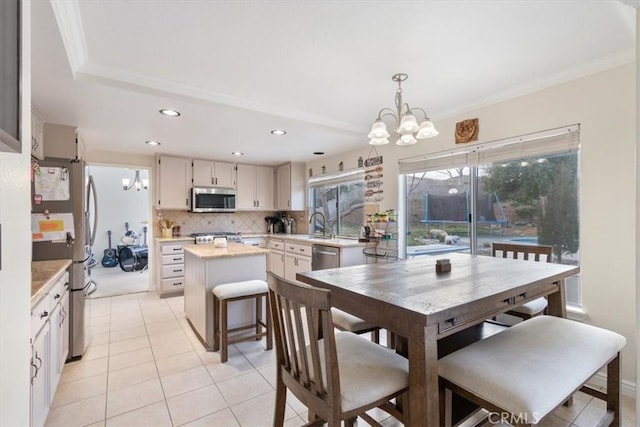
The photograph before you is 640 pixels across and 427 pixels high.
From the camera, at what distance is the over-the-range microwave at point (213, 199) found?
4.83 m

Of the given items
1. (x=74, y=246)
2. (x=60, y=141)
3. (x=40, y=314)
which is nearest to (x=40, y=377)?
(x=40, y=314)

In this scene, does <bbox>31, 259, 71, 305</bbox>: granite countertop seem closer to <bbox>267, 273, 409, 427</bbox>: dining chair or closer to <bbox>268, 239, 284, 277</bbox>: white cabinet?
<bbox>267, 273, 409, 427</bbox>: dining chair

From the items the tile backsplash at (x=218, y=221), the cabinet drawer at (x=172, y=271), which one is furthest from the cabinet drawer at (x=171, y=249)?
the tile backsplash at (x=218, y=221)

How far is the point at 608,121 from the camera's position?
2.12m

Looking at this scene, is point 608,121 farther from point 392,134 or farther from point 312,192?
point 312,192

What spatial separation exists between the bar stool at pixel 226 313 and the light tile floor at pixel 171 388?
0.39 ft

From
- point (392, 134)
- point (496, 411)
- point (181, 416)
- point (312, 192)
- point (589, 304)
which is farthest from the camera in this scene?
point (312, 192)

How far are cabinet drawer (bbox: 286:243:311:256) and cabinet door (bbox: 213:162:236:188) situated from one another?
152 centimetres

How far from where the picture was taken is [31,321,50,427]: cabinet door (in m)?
1.47

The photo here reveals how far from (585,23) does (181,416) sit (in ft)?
11.0

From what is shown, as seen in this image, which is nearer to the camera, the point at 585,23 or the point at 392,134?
the point at 585,23

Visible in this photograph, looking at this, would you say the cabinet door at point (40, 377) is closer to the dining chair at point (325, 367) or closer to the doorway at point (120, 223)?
the dining chair at point (325, 367)

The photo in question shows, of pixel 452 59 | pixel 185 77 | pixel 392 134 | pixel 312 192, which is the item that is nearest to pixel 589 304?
pixel 452 59

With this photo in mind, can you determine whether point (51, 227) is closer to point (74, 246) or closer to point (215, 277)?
point (74, 246)
